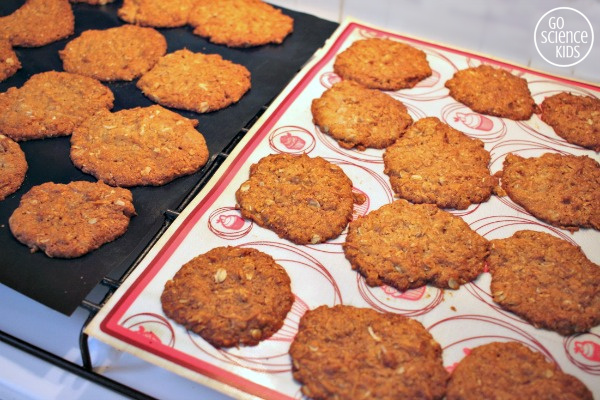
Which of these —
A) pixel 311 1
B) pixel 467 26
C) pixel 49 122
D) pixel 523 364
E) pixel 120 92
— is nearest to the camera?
pixel 523 364

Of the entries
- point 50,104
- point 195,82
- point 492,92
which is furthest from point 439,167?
point 50,104

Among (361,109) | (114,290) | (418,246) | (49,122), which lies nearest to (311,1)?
(361,109)

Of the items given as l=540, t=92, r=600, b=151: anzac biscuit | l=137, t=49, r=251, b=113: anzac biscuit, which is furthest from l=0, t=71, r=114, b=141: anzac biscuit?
l=540, t=92, r=600, b=151: anzac biscuit

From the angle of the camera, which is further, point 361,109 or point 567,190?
point 361,109

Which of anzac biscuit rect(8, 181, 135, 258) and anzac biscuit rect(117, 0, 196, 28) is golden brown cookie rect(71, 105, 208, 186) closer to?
anzac biscuit rect(8, 181, 135, 258)

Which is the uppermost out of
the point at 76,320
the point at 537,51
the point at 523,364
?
the point at 537,51

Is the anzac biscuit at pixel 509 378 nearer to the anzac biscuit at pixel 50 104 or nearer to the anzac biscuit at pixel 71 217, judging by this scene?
the anzac biscuit at pixel 71 217

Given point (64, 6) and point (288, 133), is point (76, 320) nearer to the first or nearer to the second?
point (288, 133)
